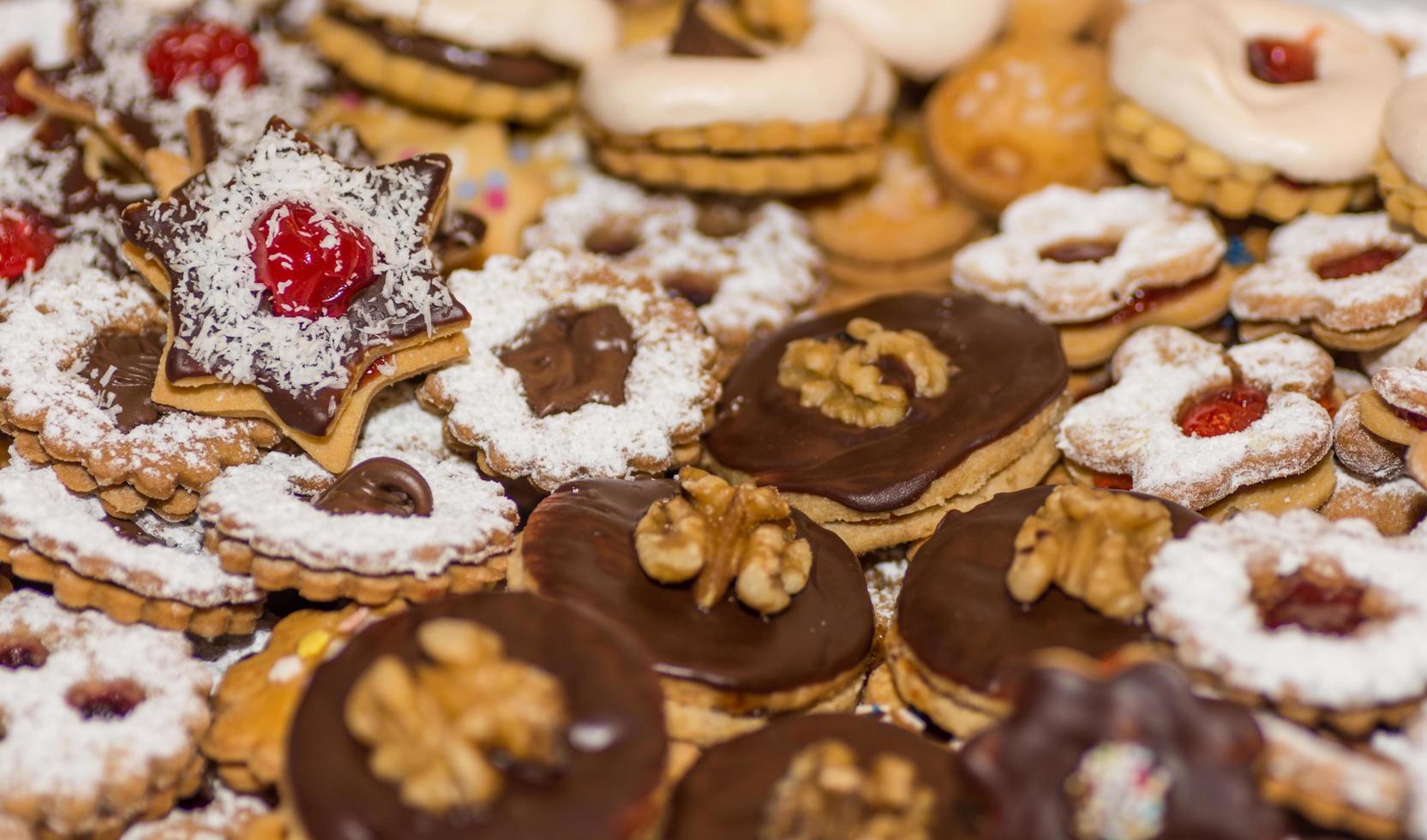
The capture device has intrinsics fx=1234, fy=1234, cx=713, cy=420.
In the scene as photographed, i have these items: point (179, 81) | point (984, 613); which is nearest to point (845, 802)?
point (984, 613)

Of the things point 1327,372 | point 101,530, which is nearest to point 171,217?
point 101,530

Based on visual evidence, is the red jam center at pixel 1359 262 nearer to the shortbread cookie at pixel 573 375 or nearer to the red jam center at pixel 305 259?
the shortbread cookie at pixel 573 375

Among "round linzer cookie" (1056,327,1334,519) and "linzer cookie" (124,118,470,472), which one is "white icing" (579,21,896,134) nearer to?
"linzer cookie" (124,118,470,472)

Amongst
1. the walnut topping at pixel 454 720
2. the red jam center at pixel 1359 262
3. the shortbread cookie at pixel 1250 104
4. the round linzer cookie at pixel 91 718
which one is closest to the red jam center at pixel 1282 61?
the shortbread cookie at pixel 1250 104

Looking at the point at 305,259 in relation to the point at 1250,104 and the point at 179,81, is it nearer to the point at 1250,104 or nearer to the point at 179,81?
the point at 179,81

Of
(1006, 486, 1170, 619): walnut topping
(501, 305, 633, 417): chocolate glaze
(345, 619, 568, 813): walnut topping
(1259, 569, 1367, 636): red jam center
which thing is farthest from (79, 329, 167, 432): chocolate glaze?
(1259, 569, 1367, 636): red jam center

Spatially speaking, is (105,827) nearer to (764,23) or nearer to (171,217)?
(171,217)
